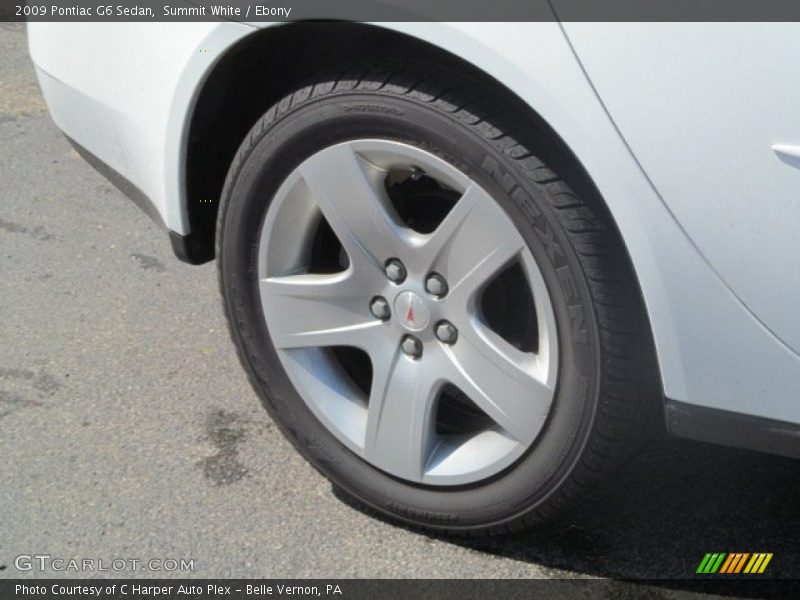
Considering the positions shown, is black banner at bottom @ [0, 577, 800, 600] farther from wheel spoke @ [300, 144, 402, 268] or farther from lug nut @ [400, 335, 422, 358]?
wheel spoke @ [300, 144, 402, 268]

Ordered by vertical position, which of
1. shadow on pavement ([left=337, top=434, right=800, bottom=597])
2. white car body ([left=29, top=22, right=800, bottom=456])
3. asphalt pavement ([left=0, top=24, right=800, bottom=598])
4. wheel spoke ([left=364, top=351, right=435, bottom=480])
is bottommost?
asphalt pavement ([left=0, top=24, right=800, bottom=598])

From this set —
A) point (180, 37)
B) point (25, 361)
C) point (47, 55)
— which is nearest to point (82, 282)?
point (25, 361)

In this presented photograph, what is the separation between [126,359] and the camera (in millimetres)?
3020

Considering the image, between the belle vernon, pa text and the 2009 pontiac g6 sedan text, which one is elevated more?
the 2009 pontiac g6 sedan text

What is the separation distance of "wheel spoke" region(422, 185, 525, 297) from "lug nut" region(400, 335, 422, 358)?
0.16 m

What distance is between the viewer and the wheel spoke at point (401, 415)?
2305mm

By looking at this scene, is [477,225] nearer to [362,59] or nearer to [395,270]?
[395,270]

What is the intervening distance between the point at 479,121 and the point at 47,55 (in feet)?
4.19

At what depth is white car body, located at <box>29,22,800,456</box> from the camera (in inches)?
68.5

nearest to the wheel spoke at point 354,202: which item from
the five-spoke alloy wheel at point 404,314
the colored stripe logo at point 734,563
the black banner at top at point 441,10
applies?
the five-spoke alloy wheel at point 404,314

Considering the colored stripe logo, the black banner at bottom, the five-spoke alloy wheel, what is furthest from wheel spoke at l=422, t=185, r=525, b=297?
the colored stripe logo

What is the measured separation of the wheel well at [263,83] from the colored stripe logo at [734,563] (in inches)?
Result: 34.5

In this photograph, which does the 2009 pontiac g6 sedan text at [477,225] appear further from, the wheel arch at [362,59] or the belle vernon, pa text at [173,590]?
the belle vernon, pa text at [173,590]

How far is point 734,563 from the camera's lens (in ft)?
7.81
